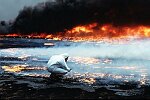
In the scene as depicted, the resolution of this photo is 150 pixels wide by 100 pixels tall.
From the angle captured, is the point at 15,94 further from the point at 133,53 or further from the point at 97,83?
the point at 133,53

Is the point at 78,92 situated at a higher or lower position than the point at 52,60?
lower

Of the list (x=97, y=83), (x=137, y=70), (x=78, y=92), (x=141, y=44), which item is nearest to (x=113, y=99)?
(x=78, y=92)

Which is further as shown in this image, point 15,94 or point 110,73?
point 110,73

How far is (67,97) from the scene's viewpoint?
23312 millimetres

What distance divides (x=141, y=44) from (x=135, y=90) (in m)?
41.5

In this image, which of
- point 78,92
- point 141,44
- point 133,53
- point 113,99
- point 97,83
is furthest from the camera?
point 141,44

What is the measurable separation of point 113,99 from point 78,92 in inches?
125

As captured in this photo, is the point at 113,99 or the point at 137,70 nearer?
the point at 113,99

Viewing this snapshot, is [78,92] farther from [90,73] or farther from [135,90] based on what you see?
[90,73]

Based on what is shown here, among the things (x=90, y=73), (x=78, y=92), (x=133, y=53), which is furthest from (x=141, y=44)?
(x=78, y=92)

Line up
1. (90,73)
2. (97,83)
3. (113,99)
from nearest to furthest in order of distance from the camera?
(113,99), (97,83), (90,73)

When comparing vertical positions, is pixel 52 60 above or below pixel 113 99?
above

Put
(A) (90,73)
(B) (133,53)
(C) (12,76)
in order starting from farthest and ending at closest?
1. (B) (133,53)
2. (A) (90,73)
3. (C) (12,76)

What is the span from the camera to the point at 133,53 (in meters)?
58.4
